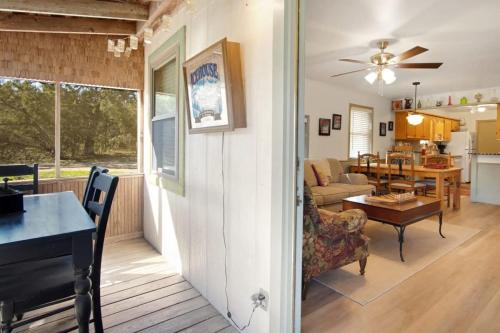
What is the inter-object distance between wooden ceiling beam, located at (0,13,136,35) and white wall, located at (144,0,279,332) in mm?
939

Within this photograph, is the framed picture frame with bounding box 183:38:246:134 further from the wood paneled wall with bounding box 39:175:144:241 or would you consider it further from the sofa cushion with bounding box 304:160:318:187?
the sofa cushion with bounding box 304:160:318:187

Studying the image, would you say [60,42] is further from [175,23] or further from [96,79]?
[175,23]

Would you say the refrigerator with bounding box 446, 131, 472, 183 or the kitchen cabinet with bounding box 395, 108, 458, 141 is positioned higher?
the kitchen cabinet with bounding box 395, 108, 458, 141

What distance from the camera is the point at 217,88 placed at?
6.25ft

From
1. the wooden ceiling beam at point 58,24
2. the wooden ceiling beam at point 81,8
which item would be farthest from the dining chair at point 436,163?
the wooden ceiling beam at point 58,24

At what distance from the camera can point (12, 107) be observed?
2930 mm

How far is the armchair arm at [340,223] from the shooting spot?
228 cm

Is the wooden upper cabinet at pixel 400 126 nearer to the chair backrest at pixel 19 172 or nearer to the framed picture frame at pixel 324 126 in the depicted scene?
the framed picture frame at pixel 324 126

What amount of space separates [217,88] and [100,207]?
1.03 meters

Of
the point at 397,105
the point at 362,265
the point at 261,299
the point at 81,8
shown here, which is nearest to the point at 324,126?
the point at 397,105

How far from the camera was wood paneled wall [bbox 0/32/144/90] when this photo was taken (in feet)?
9.41

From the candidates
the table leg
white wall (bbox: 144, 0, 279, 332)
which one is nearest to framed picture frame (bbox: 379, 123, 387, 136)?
white wall (bbox: 144, 0, 279, 332)

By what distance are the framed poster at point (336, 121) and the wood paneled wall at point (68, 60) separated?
3.90 metres

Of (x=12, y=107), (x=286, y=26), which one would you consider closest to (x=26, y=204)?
(x=12, y=107)
